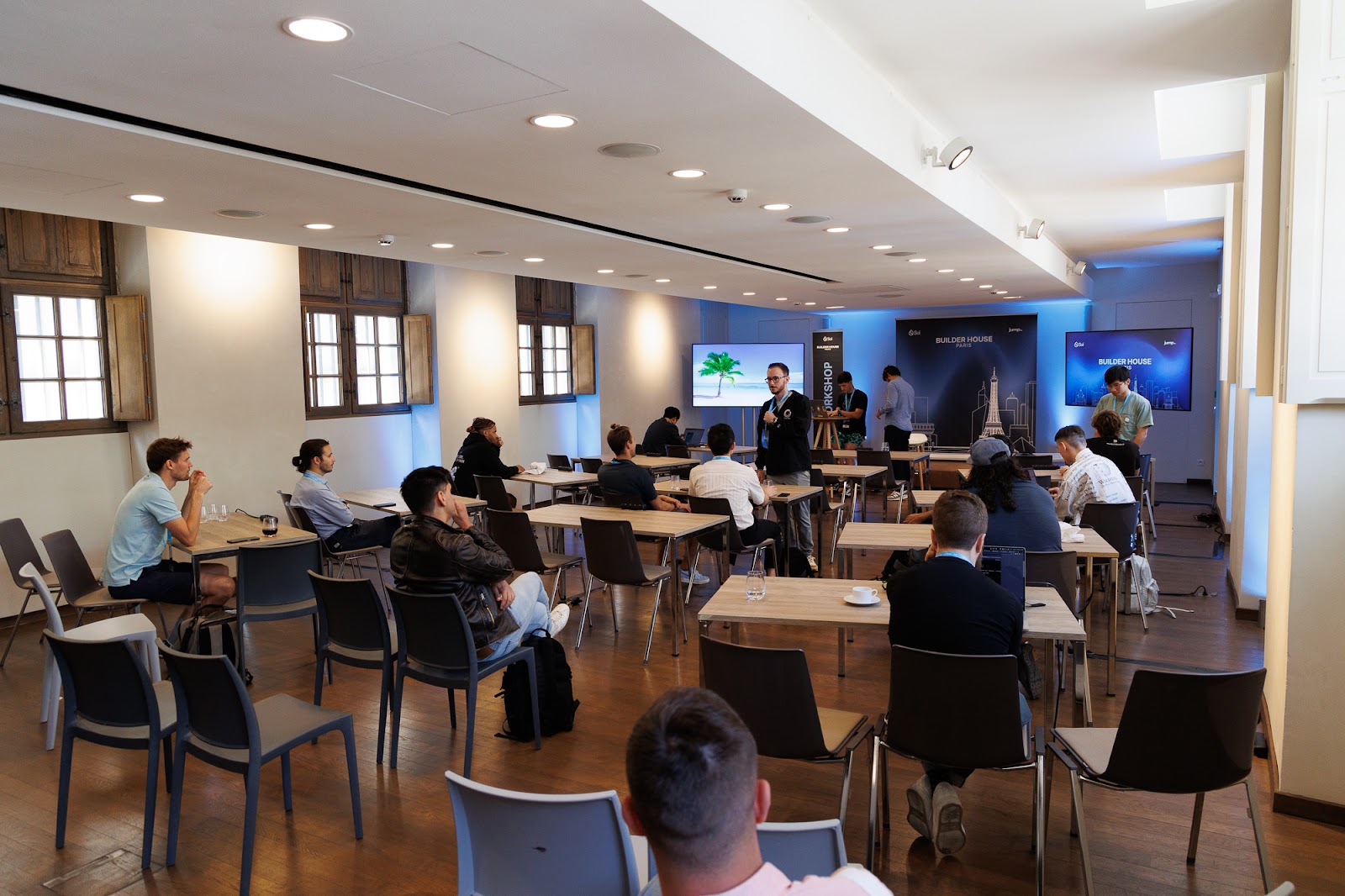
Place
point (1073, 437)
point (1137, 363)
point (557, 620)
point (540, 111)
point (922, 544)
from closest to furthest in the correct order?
point (540, 111)
point (557, 620)
point (922, 544)
point (1073, 437)
point (1137, 363)

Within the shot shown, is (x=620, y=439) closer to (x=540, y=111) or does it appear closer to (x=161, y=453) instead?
(x=161, y=453)

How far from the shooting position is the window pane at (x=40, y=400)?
657 cm

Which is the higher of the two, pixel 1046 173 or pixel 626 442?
pixel 1046 173

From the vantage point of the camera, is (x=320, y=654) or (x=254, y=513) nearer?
(x=320, y=654)

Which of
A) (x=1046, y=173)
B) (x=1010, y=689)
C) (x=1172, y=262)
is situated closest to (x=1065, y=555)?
(x=1010, y=689)

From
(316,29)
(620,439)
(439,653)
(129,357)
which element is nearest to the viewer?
(316,29)

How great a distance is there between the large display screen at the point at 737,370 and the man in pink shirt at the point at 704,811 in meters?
13.2

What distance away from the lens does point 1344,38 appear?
119 inches

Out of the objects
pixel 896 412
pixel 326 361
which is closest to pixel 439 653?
pixel 326 361

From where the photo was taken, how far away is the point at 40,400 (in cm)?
667

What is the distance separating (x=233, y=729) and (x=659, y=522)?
3220 millimetres

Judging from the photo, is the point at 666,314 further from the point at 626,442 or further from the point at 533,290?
the point at 626,442

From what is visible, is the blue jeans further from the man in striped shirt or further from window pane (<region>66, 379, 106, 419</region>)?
window pane (<region>66, 379, 106, 419</region>)

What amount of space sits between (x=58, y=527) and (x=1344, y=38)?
7.97 m
